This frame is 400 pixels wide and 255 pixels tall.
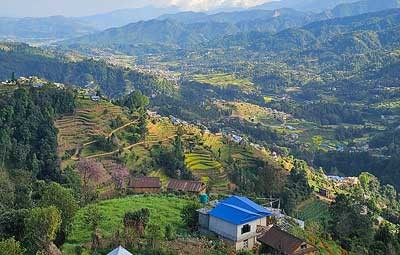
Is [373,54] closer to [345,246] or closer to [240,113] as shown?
[240,113]

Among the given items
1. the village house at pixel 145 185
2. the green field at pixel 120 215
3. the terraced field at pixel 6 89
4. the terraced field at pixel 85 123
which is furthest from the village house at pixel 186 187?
the terraced field at pixel 6 89

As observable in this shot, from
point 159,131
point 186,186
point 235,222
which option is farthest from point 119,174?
point 235,222

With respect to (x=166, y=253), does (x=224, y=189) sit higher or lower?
lower

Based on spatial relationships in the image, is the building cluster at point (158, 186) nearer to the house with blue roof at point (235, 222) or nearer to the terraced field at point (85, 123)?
the terraced field at point (85, 123)

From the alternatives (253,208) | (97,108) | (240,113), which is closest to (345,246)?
(253,208)

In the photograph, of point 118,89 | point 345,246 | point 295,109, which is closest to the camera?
point 345,246

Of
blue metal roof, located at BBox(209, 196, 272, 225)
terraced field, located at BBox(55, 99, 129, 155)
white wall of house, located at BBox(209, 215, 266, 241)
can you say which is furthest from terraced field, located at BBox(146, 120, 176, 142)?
white wall of house, located at BBox(209, 215, 266, 241)

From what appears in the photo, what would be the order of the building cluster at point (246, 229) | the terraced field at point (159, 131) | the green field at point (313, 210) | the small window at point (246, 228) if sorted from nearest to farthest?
the building cluster at point (246, 229) < the small window at point (246, 228) < the green field at point (313, 210) < the terraced field at point (159, 131)

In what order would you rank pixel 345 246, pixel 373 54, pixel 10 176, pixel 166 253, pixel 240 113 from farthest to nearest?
pixel 373 54 < pixel 240 113 < pixel 10 176 < pixel 345 246 < pixel 166 253
